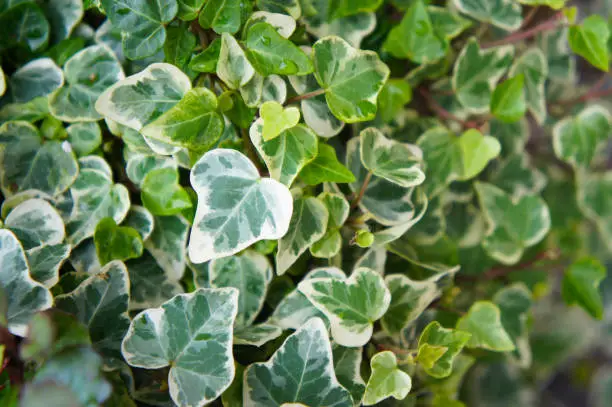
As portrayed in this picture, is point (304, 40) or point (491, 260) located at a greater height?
point (304, 40)

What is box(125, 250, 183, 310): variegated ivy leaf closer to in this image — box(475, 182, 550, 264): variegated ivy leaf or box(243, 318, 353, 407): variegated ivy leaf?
box(243, 318, 353, 407): variegated ivy leaf

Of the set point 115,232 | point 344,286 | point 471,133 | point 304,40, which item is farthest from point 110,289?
point 471,133

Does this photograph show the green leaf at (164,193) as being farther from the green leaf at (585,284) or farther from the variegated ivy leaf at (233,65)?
the green leaf at (585,284)

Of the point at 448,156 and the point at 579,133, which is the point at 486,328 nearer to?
the point at 448,156

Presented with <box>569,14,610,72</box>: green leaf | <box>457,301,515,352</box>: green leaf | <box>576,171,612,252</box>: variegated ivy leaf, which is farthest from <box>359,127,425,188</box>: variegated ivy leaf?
<box>576,171,612,252</box>: variegated ivy leaf

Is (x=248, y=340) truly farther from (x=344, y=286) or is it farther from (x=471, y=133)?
(x=471, y=133)

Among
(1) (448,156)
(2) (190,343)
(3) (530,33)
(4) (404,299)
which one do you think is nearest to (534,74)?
(3) (530,33)

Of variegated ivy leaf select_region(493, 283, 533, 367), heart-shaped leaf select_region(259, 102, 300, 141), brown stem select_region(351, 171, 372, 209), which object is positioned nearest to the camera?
heart-shaped leaf select_region(259, 102, 300, 141)
